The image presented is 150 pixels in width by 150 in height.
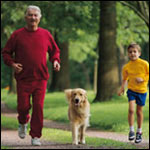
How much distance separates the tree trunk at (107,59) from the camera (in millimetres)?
21078

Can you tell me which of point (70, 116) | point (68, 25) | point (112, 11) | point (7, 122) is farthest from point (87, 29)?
point (70, 116)

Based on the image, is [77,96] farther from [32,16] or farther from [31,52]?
[32,16]

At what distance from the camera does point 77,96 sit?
26.8ft

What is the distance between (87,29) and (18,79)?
20.1 metres

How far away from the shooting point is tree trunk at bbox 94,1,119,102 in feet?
69.2

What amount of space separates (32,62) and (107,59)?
567 inches

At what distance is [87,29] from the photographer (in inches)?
1061

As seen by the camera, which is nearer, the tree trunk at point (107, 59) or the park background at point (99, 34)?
the park background at point (99, 34)

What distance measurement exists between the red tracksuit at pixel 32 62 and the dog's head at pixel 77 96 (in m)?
1.07

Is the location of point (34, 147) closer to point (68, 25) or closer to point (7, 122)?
point (7, 122)

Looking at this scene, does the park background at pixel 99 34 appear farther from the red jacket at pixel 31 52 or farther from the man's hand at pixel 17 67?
the man's hand at pixel 17 67

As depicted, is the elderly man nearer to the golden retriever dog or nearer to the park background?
the golden retriever dog

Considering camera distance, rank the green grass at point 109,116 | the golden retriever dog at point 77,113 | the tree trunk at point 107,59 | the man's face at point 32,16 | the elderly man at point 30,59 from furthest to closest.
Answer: the tree trunk at point 107,59, the green grass at point 109,116, the golden retriever dog at point 77,113, the elderly man at point 30,59, the man's face at point 32,16

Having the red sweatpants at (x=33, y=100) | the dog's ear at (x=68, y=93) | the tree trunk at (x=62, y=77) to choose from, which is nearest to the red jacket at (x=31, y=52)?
the red sweatpants at (x=33, y=100)
